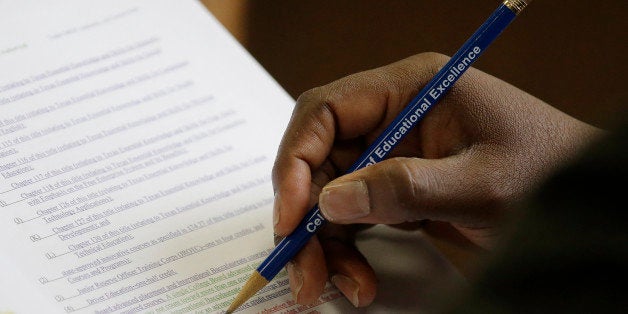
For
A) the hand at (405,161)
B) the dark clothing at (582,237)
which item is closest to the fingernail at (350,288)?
the hand at (405,161)

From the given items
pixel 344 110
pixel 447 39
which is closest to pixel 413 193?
pixel 344 110

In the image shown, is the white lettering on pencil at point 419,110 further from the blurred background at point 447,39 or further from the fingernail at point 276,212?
the blurred background at point 447,39

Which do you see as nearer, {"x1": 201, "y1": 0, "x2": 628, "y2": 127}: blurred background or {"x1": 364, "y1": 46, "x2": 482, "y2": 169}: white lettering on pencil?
{"x1": 364, "y1": 46, "x2": 482, "y2": 169}: white lettering on pencil

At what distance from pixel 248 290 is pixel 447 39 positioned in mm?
452

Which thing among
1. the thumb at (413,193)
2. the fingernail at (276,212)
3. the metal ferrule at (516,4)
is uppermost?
the metal ferrule at (516,4)

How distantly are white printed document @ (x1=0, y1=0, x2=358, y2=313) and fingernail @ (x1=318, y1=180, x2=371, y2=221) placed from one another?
0.08 metres

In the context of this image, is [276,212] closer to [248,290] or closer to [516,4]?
[248,290]

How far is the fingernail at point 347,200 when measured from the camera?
578 millimetres

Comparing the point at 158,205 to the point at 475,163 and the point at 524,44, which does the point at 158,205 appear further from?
the point at 524,44

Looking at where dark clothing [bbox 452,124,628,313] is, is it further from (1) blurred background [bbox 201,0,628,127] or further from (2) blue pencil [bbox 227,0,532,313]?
(1) blurred background [bbox 201,0,628,127]

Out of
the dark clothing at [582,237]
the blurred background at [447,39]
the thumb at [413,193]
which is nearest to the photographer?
the dark clothing at [582,237]

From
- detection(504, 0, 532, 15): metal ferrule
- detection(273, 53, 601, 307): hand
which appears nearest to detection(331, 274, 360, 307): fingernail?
detection(273, 53, 601, 307): hand

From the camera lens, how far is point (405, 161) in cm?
58

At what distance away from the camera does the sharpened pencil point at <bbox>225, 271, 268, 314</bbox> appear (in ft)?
1.95
